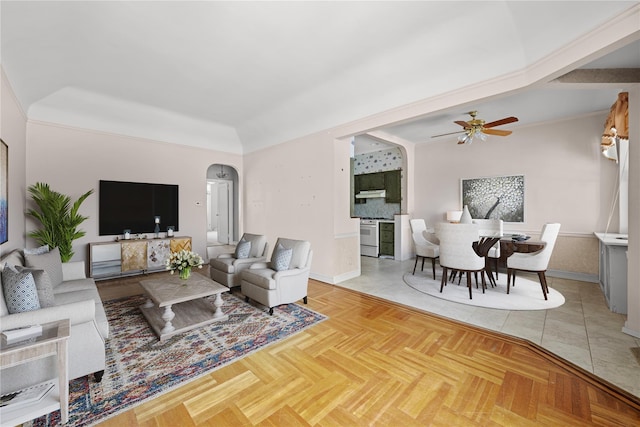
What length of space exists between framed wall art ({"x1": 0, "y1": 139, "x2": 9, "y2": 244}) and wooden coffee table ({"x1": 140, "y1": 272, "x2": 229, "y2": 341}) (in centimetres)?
145

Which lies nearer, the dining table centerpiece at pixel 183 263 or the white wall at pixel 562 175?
the dining table centerpiece at pixel 183 263

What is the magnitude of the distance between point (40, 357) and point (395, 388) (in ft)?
7.54

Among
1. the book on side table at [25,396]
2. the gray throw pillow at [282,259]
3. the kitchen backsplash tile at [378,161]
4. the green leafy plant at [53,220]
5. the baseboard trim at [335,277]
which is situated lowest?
the baseboard trim at [335,277]

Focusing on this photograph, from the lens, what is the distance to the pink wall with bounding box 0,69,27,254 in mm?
2871

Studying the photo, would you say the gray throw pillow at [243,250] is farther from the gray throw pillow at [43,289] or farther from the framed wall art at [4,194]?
the framed wall art at [4,194]

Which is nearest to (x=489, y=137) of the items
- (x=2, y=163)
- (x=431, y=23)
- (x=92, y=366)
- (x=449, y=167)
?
(x=449, y=167)

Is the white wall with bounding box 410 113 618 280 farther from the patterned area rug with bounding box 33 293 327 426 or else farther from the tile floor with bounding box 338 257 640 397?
the patterned area rug with bounding box 33 293 327 426

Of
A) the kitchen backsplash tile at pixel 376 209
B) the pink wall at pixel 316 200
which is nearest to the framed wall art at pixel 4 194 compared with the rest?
the pink wall at pixel 316 200

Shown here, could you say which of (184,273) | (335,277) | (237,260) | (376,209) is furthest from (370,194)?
(184,273)

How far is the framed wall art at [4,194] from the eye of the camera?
2645 mm

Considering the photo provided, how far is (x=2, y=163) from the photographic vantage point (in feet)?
8.80

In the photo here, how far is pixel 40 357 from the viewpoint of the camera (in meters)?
1.56

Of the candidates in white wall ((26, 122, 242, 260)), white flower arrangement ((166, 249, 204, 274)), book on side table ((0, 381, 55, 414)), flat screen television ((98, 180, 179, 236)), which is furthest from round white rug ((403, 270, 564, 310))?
flat screen television ((98, 180, 179, 236))

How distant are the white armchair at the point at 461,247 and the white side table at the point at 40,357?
413cm
